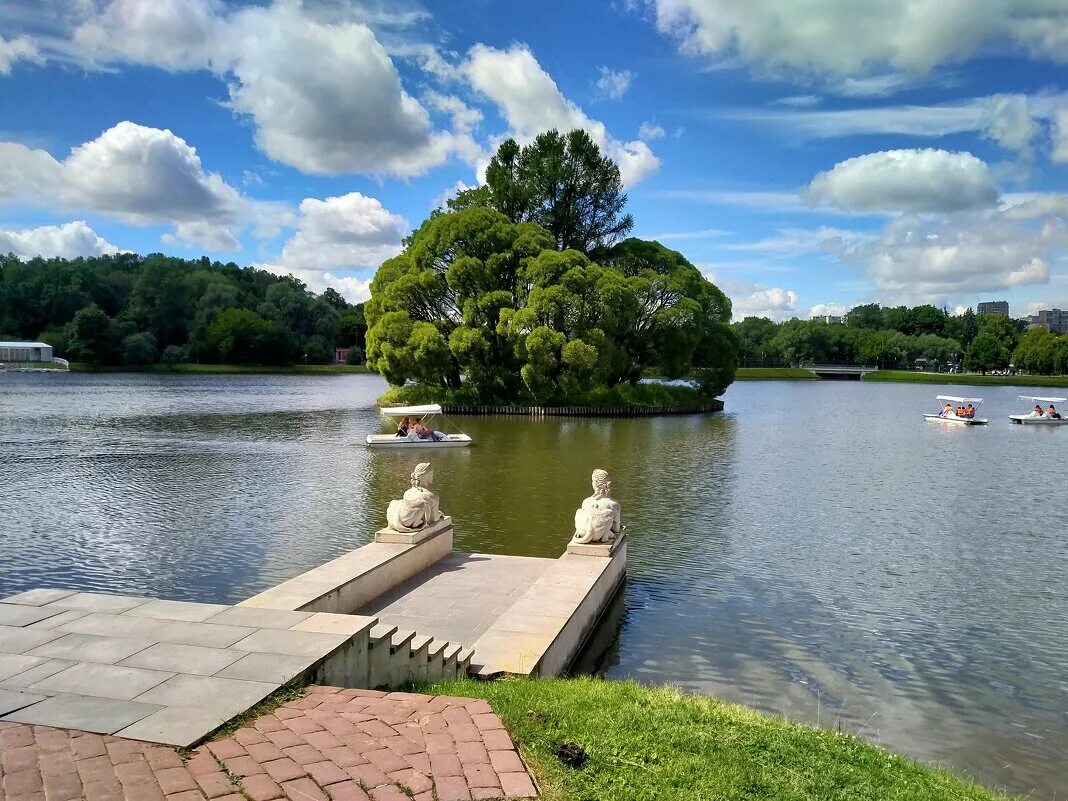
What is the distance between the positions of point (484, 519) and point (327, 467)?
10.3 m

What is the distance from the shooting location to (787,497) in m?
23.4

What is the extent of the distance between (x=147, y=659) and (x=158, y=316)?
11291 cm

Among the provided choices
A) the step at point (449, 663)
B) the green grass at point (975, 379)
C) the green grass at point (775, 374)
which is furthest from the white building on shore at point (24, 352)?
the green grass at point (975, 379)

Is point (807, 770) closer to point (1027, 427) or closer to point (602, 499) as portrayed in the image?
point (602, 499)

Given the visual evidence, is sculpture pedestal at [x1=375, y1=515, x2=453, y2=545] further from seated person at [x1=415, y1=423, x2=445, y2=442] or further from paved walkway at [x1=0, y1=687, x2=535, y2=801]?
seated person at [x1=415, y1=423, x2=445, y2=442]

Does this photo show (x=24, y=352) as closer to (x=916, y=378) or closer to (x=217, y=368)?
(x=217, y=368)

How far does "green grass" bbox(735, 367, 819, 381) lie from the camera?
126375 mm

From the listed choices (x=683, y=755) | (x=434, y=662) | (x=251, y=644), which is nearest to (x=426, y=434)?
(x=434, y=662)

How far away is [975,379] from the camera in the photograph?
391 feet

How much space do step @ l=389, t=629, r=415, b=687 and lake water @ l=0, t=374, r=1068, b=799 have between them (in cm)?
393

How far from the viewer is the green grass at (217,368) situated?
331 feet

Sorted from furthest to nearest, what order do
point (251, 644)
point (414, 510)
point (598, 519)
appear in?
point (598, 519) < point (414, 510) < point (251, 644)

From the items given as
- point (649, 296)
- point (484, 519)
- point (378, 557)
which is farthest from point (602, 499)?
point (649, 296)

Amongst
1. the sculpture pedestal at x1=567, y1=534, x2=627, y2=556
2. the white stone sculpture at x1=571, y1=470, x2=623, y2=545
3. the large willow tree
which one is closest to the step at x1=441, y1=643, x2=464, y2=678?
the sculpture pedestal at x1=567, y1=534, x2=627, y2=556
